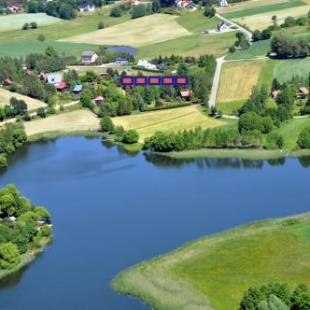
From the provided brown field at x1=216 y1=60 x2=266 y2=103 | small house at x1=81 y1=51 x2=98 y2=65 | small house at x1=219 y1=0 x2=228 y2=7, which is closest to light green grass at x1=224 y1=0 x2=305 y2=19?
small house at x1=219 y1=0 x2=228 y2=7

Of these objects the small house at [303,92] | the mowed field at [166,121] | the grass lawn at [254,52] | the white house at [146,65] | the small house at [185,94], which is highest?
the grass lawn at [254,52]

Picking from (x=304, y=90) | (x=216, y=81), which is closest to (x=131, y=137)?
(x=216, y=81)

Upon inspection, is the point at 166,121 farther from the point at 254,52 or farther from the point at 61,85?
the point at 254,52

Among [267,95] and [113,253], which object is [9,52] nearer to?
[267,95]

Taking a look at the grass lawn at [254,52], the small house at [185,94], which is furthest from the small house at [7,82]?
the grass lawn at [254,52]

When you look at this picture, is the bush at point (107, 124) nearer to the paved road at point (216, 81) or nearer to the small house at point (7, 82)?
the paved road at point (216, 81)

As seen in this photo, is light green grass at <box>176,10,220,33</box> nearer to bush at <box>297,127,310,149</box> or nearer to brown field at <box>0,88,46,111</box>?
brown field at <box>0,88,46,111</box>
